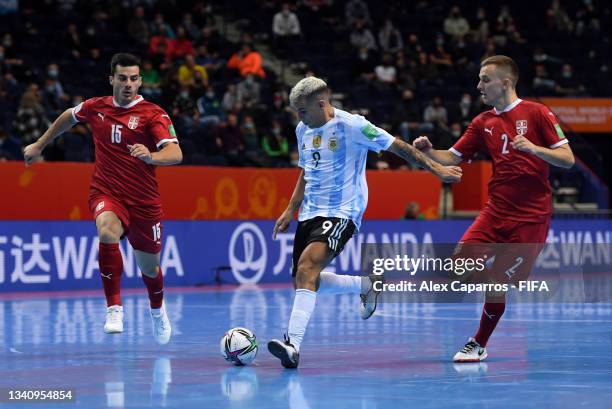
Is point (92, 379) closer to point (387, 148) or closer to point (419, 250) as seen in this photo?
point (387, 148)

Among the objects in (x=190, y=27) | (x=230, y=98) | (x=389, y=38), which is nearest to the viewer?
(x=230, y=98)

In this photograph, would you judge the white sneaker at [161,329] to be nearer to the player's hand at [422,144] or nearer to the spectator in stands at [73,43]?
the player's hand at [422,144]

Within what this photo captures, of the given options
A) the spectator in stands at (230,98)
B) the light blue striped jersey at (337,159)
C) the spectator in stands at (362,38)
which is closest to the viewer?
the light blue striped jersey at (337,159)

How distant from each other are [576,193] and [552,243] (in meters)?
4.49

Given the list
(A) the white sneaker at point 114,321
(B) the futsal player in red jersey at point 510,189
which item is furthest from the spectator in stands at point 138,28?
(B) the futsal player in red jersey at point 510,189

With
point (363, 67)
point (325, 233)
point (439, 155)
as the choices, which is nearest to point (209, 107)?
point (363, 67)

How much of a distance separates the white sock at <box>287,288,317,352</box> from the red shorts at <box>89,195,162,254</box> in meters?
2.36

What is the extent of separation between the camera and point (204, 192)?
22344 mm

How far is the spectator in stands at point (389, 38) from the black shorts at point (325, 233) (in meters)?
22.7

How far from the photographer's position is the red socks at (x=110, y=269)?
35.1ft

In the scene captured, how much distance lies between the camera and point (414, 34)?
111ft

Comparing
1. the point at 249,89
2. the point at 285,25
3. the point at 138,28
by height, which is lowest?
the point at 249,89

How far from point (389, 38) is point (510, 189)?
2263 centimetres

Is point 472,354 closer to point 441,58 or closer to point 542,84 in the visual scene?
point 441,58
